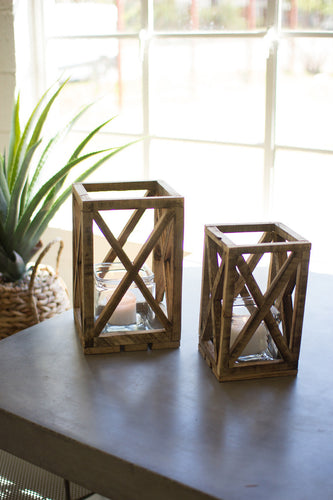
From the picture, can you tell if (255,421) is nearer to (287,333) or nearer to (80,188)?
(287,333)

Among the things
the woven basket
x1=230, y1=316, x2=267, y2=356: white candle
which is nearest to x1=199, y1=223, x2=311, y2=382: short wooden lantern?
x1=230, y1=316, x2=267, y2=356: white candle

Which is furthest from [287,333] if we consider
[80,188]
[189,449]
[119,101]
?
[119,101]

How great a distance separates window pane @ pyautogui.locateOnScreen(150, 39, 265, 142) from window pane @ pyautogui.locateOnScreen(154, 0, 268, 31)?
0.05 m

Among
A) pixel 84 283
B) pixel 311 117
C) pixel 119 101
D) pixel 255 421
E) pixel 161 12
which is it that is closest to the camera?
pixel 255 421

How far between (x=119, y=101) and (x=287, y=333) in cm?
153

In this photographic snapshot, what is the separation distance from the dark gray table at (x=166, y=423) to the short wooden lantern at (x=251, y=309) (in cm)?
3

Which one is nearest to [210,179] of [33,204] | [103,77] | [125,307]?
[103,77]

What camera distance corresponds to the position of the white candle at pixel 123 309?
3.16ft

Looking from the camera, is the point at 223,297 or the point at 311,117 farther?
the point at 311,117

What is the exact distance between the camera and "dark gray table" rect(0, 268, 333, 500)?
676mm

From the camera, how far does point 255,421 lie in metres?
0.77

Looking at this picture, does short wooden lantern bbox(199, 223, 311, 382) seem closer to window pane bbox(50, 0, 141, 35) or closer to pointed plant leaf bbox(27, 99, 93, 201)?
pointed plant leaf bbox(27, 99, 93, 201)

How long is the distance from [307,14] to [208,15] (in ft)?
1.11

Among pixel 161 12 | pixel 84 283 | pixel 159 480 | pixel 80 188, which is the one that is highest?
pixel 161 12
